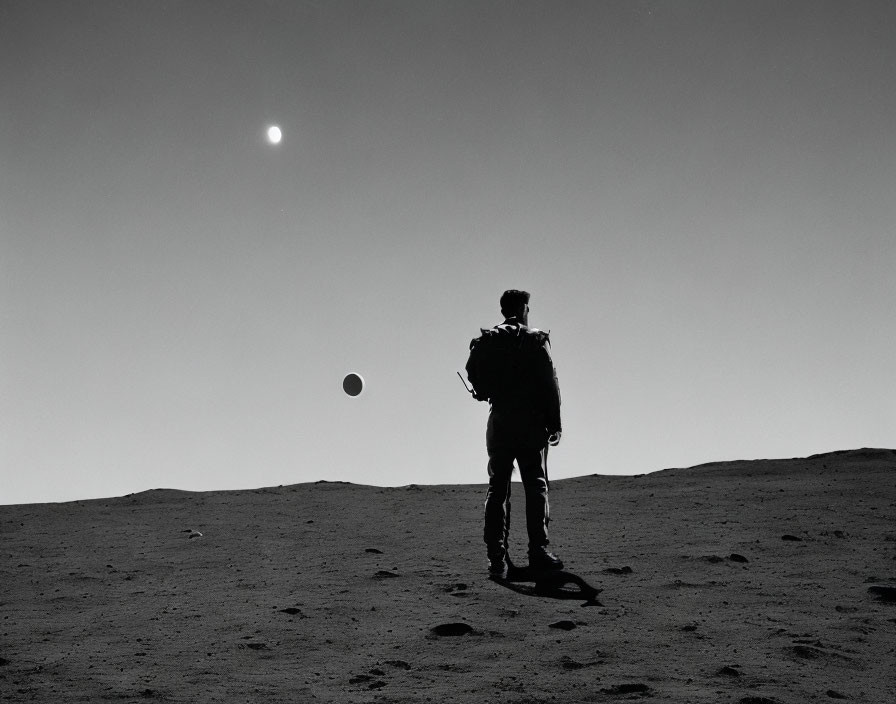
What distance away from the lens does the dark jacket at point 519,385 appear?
787 cm

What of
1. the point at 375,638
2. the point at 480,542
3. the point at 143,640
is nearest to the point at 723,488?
the point at 480,542

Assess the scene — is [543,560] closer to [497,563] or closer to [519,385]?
[497,563]

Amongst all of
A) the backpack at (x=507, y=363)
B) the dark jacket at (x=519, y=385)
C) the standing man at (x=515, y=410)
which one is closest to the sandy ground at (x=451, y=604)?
the standing man at (x=515, y=410)

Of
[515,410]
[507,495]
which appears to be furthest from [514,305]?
[507,495]

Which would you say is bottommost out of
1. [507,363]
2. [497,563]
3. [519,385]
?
[497,563]

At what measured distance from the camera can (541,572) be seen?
730 cm

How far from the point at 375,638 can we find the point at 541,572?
1946 mm

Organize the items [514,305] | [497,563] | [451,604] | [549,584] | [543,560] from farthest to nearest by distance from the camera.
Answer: [514,305]
[497,563]
[543,560]
[549,584]
[451,604]

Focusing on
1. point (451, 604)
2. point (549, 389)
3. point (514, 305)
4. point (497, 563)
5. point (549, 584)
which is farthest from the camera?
point (514, 305)

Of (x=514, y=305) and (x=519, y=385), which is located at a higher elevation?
(x=514, y=305)

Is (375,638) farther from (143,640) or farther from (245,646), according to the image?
→ (143,640)

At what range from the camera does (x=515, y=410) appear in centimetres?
791

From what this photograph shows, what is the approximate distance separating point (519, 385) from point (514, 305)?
0.75 m

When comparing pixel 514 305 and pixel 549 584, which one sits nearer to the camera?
pixel 549 584
